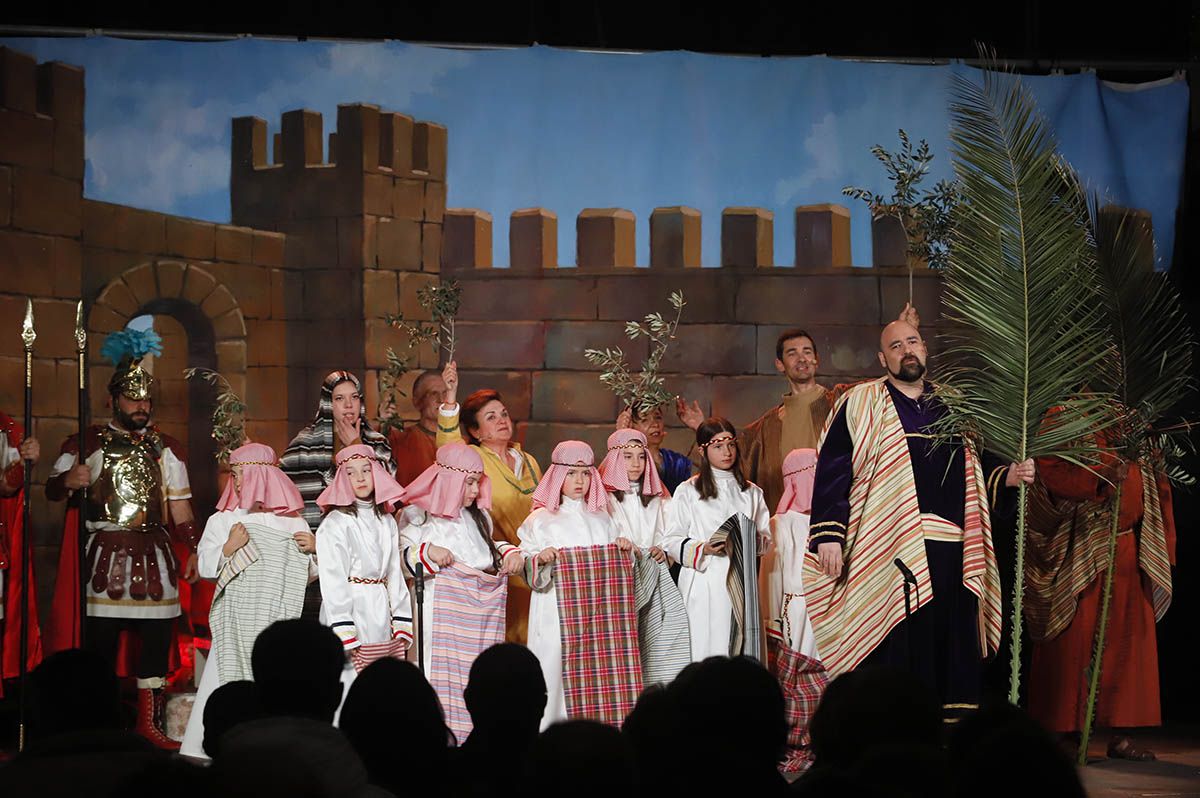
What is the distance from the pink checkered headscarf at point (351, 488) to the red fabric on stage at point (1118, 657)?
326cm

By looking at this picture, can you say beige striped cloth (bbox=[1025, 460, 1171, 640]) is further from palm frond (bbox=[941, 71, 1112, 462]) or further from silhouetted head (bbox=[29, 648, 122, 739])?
silhouetted head (bbox=[29, 648, 122, 739])

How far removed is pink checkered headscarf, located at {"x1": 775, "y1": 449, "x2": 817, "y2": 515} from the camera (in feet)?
23.7

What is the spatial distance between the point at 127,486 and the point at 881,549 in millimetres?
3526

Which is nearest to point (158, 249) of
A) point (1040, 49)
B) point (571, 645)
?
point (571, 645)

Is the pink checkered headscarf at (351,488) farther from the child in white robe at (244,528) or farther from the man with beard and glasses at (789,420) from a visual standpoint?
the man with beard and glasses at (789,420)

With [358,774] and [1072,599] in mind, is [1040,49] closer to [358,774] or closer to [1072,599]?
[1072,599]

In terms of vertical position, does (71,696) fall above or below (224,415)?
below

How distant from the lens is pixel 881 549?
6.21 metres

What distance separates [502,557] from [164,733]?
6.08ft

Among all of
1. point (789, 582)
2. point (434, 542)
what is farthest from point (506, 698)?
point (789, 582)

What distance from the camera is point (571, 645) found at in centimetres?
679

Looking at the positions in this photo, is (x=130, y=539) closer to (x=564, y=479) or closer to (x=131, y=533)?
(x=131, y=533)

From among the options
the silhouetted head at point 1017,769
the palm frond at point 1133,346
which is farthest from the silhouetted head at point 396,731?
the palm frond at point 1133,346

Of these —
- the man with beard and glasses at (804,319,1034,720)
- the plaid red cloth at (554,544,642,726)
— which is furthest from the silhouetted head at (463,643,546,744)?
the plaid red cloth at (554,544,642,726)
